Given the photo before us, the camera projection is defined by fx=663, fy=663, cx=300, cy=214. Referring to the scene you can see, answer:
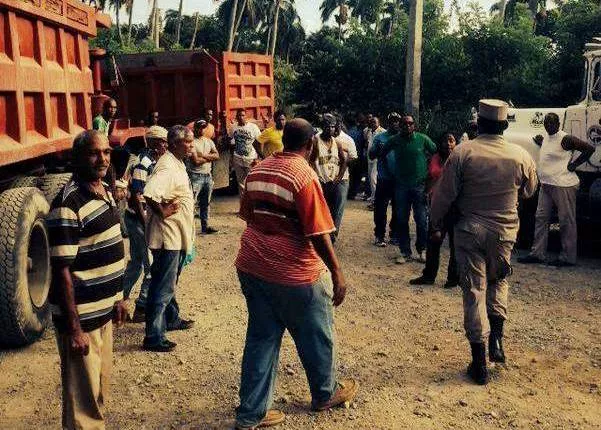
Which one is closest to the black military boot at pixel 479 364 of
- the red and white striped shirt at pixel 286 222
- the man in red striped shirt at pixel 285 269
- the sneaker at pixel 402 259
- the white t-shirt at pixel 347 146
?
the man in red striped shirt at pixel 285 269

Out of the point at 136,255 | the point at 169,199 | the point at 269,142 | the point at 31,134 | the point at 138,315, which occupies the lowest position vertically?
the point at 138,315

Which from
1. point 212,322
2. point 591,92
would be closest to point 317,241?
point 212,322

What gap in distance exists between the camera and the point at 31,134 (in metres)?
5.23

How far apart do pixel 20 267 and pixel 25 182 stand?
3.23ft

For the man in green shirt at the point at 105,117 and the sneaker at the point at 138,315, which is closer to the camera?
the sneaker at the point at 138,315

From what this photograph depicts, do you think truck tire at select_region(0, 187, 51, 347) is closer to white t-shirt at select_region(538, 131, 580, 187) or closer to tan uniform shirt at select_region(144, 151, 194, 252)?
tan uniform shirt at select_region(144, 151, 194, 252)

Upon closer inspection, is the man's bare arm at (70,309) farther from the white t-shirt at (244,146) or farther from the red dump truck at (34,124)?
the white t-shirt at (244,146)

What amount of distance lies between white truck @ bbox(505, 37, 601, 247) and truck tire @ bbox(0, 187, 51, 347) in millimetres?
5737

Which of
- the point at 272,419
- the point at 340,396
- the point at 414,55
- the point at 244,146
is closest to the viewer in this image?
the point at 272,419

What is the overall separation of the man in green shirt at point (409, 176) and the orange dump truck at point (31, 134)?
347 centimetres

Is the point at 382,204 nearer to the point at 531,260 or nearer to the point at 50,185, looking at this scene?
the point at 531,260

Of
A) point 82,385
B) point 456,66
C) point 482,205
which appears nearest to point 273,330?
point 82,385

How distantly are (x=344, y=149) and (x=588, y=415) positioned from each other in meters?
4.98

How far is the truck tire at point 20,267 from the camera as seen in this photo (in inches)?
183
